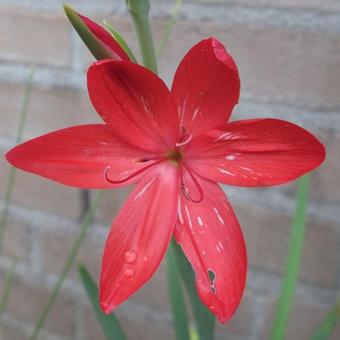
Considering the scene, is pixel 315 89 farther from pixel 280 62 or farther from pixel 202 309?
pixel 202 309

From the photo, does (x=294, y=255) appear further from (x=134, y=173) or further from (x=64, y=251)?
(x=64, y=251)

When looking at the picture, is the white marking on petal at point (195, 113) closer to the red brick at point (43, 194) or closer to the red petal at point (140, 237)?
the red petal at point (140, 237)

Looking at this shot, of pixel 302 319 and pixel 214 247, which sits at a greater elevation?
pixel 214 247

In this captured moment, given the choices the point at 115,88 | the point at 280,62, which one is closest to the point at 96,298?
the point at 115,88

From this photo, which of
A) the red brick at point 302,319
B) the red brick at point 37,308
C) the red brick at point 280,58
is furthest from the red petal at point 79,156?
the red brick at point 37,308

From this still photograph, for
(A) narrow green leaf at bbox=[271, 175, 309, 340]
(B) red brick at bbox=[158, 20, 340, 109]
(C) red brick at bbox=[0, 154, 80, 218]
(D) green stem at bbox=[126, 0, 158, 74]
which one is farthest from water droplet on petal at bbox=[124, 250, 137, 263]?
(C) red brick at bbox=[0, 154, 80, 218]

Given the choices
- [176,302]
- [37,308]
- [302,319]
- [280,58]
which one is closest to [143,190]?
[176,302]

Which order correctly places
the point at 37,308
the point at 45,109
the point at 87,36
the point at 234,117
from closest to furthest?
the point at 87,36
the point at 234,117
the point at 45,109
the point at 37,308
